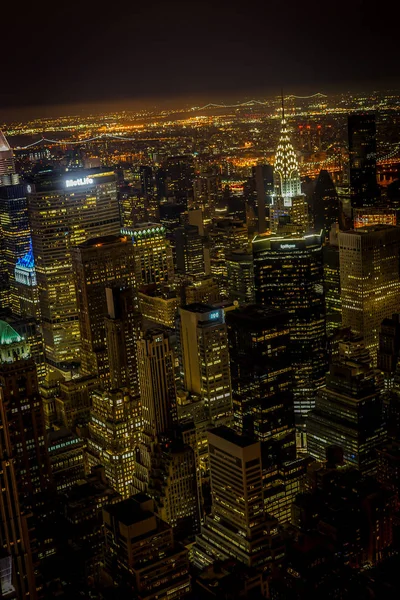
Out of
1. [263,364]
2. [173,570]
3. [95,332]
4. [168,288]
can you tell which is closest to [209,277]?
[168,288]

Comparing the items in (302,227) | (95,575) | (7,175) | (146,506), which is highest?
(7,175)

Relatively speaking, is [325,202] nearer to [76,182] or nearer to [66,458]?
[76,182]

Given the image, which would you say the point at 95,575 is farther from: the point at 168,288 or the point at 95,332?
the point at 168,288

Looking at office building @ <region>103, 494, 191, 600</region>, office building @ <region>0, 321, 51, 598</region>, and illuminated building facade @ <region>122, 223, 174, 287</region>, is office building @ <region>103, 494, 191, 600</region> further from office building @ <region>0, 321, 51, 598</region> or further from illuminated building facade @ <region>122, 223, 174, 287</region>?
illuminated building facade @ <region>122, 223, 174, 287</region>

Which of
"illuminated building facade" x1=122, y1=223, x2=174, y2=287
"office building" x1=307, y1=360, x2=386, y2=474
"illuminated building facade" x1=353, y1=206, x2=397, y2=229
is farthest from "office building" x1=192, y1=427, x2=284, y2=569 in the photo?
"illuminated building facade" x1=122, y1=223, x2=174, y2=287

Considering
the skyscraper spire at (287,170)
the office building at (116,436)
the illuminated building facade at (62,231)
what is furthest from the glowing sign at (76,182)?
the office building at (116,436)
